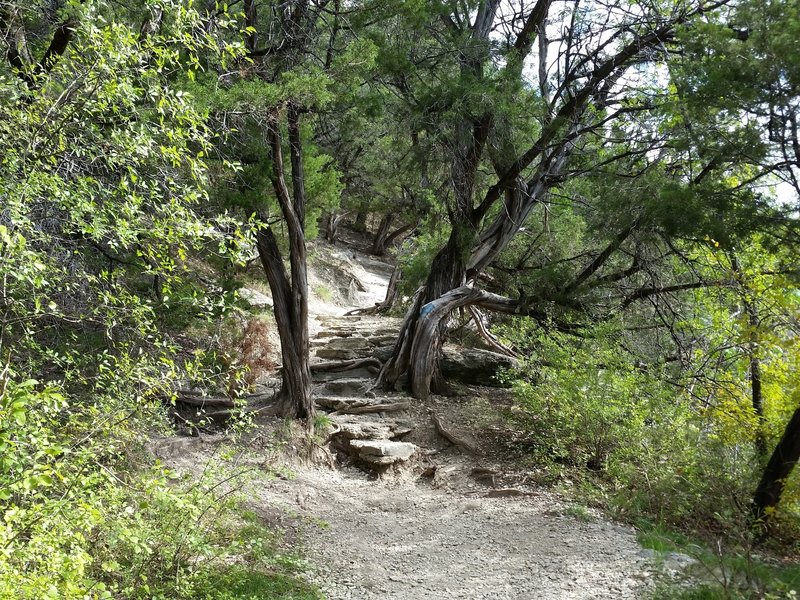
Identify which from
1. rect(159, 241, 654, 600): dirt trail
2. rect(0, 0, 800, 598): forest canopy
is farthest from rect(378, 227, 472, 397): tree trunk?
rect(159, 241, 654, 600): dirt trail

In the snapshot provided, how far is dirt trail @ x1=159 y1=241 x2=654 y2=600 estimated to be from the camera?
14.2 feet

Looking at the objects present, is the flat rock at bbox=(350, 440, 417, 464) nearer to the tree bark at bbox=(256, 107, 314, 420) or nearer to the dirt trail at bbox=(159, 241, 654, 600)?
the dirt trail at bbox=(159, 241, 654, 600)

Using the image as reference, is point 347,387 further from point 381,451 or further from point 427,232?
point 427,232

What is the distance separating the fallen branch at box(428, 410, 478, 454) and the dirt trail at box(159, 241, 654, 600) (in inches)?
6.5

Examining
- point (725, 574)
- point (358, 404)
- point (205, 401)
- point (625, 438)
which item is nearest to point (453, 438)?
point (358, 404)

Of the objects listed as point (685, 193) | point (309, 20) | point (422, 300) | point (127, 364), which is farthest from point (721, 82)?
point (422, 300)

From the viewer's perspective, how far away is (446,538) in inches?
213

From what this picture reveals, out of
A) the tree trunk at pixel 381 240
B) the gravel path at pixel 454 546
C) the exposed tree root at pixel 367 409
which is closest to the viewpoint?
the gravel path at pixel 454 546

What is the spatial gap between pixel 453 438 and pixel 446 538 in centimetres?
278

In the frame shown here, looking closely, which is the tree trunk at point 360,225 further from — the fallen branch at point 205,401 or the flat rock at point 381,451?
the flat rock at point 381,451

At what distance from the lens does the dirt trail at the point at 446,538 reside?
4340 millimetres

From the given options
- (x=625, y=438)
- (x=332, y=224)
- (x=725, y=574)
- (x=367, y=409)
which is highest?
(x=332, y=224)

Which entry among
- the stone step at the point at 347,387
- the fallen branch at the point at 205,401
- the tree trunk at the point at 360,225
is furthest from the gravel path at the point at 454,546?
the tree trunk at the point at 360,225

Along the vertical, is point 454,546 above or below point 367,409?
below
